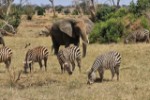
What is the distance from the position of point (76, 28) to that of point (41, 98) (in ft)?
31.1

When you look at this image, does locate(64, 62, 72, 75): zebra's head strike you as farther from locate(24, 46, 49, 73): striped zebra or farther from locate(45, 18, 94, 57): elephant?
locate(45, 18, 94, 57): elephant

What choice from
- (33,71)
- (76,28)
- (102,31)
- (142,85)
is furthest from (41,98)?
(102,31)

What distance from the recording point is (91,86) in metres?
13.7

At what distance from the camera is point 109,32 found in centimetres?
2980

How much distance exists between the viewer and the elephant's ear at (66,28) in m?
21.3

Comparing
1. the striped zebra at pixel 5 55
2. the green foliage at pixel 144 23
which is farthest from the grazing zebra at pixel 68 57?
the green foliage at pixel 144 23

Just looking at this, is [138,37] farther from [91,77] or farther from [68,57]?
[91,77]

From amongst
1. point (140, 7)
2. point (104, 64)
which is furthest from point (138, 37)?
point (104, 64)

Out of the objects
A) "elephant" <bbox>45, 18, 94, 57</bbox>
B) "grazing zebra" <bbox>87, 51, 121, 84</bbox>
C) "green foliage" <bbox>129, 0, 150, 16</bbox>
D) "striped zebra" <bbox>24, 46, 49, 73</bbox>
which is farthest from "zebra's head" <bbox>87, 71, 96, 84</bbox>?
"green foliage" <bbox>129, 0, 150, 16</bbox>

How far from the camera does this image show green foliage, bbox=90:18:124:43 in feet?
97.0

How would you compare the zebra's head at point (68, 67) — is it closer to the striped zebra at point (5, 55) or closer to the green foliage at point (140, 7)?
the striped zebra at point (5, 55)

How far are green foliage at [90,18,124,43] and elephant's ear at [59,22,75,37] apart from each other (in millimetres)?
7948

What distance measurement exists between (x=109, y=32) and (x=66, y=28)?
8714 mm

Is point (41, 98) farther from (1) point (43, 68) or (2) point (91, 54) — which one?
(2) point (91, 54)
